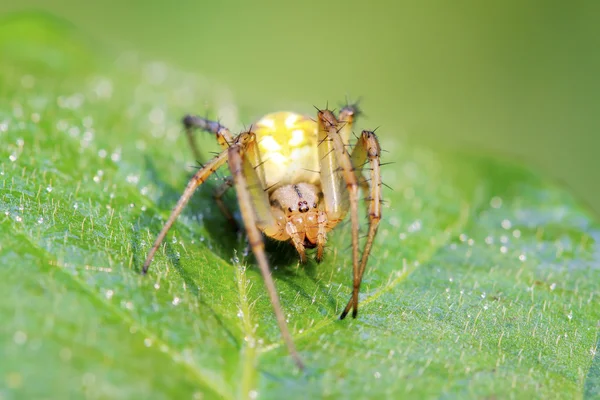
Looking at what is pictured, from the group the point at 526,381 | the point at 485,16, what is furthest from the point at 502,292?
the point at 485,16

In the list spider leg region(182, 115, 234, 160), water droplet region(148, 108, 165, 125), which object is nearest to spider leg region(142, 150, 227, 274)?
spider leg region(182, 115, 234, 160)

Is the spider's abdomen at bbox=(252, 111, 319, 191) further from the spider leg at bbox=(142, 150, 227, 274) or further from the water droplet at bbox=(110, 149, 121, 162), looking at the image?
the water droplet at bbox=(110, 149, 121, 162)

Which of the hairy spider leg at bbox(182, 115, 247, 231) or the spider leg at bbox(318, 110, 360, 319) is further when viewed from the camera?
the hairy spider leg at bbox(182, 115, 247, 231)

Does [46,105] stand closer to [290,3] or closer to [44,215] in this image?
[44,215]

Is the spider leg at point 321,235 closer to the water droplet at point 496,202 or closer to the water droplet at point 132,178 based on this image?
the water droplet at point 132,178

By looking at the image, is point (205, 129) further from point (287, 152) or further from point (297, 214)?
point (297, 214)

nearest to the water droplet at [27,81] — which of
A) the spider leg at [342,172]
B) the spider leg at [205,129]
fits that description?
the spider leg at [205,129]
